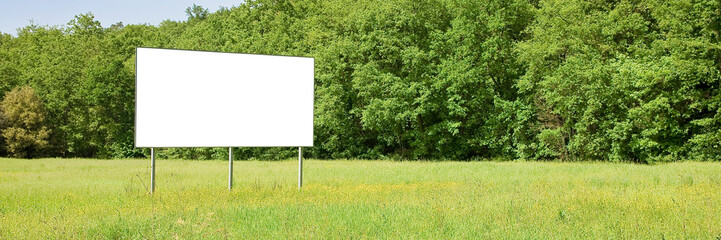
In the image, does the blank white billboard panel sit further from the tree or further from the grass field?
the tree

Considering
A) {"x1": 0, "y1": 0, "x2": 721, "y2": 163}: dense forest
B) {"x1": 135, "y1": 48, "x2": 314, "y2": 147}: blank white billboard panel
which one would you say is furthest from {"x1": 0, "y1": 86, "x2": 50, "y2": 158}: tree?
{"x1": 135, "y1": 48, "x2": 314, "y2": 147}: blank white billboard panel

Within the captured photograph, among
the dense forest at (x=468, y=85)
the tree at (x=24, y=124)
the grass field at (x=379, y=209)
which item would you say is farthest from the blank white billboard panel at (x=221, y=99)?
the tree at (x=24, y=124)

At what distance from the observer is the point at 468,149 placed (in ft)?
134

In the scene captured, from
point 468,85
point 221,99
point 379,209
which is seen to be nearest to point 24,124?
point 468,85

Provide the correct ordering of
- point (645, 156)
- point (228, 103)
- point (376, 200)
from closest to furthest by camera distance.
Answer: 1. point (376, 200)
2. point (228, 103)
3. point (645, 156)

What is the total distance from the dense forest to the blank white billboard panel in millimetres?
21603

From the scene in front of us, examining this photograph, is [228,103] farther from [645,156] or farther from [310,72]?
[645,156]

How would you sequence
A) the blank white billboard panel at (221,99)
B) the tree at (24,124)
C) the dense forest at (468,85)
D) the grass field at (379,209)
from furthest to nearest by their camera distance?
1. the tree at (24,124)
2. the dense forest at (468,85)
3. the blank white billboard panel at (221,99)
4. the grass field at (379,209)

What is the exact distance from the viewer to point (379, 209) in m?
12.2

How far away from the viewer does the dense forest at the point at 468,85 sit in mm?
30641

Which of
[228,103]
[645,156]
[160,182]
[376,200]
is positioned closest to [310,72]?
[228,103]

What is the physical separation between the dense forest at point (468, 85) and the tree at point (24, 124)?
13 centimetres

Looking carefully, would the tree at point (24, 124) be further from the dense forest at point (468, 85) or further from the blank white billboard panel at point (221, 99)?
the blank white billboard panel at point (221, 99)

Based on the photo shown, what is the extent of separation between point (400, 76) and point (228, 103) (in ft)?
91.2
